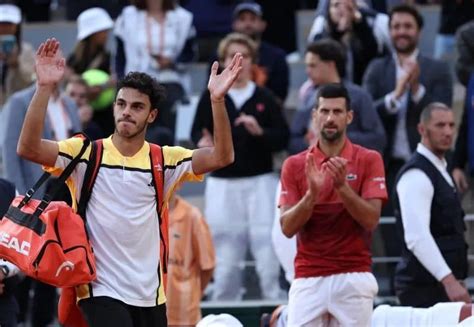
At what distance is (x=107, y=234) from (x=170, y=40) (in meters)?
6.06

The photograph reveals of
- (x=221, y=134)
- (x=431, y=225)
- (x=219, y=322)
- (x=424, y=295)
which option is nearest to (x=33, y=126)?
(x=221, y=134)

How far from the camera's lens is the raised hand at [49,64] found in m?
7.86

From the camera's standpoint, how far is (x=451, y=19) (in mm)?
14773

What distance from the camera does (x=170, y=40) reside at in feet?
45.8

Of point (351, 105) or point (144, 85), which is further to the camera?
point (351, 105)

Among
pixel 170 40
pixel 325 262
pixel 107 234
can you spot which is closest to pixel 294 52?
pixel 170 40

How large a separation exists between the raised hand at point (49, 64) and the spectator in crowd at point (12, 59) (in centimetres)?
530

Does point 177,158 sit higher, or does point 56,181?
point 177,158

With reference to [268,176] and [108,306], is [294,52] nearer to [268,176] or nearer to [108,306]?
[268,176]

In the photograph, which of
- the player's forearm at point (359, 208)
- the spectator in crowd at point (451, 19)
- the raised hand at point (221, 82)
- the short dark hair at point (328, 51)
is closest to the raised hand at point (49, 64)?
the raised hand at point (221, 82)

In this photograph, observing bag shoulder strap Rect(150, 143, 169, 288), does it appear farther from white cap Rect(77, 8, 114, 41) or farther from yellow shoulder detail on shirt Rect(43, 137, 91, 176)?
white cap Rect(77, 8, 114, 41)

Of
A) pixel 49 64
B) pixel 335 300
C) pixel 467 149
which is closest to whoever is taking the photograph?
pixel 49 64

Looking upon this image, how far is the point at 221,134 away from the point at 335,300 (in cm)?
158

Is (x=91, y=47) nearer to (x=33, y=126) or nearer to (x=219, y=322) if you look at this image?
(x=219, y=322)
